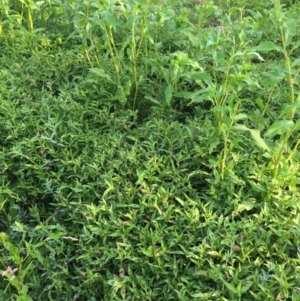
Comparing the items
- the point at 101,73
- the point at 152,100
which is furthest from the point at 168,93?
the point at 101,73

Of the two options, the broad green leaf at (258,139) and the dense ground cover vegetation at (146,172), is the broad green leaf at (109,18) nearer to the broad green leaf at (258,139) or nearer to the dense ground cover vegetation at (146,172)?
the dense ground cover vegetation at (146,172)

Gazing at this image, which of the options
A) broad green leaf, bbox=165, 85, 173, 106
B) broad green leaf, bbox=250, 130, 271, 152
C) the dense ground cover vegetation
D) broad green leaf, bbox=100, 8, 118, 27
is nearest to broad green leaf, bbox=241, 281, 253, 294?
the dense ground cover vegetation

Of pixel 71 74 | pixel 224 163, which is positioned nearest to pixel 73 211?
pixel 224 163

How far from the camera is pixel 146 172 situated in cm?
224

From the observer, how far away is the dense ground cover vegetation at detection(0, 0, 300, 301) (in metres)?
1.94

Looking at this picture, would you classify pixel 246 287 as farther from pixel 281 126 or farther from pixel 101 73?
pixel 101 73

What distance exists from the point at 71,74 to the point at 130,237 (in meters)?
1.35

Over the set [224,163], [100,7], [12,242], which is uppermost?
[100,7]

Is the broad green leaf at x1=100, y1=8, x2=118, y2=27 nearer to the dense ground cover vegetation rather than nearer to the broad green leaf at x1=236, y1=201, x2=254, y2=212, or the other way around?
the dense ground cover vegetation

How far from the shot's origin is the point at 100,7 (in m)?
2.93

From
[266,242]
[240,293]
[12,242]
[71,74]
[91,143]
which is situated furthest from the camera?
[71,74]

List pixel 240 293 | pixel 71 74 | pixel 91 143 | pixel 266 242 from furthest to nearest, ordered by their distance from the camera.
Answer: pixel 71 74, pixel 91 143, pixel 266 242, pixel 240 293

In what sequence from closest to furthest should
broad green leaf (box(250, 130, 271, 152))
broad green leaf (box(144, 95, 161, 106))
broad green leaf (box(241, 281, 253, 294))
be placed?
broad green leaf (box(241, 281, 253, 294))
broad green leaf (box(250, 130, 271, 152))
broad green leaf (box(144, 95, 161, 106))

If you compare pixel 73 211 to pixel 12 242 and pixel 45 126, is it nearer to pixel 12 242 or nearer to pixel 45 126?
pixel 12 242
